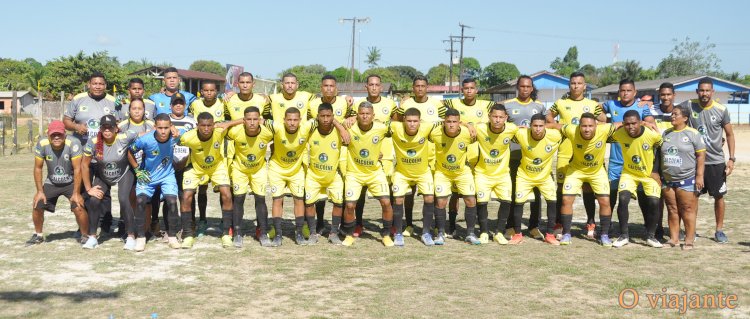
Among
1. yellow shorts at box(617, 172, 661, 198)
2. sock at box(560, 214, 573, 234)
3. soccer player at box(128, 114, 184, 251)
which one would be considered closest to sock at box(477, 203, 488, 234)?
sock at box(560, 214, 573, 234)

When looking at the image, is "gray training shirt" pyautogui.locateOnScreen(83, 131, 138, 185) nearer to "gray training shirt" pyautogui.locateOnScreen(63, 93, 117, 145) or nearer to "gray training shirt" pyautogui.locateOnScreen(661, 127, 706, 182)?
"gray training shirt" pyautogui.locateOnScreen(63, 93, 117, 145)

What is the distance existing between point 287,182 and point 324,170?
1.74 feet

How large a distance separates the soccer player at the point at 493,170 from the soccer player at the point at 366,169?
125 centimetres

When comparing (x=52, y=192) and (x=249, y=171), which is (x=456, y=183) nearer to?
(x=249, y=171)

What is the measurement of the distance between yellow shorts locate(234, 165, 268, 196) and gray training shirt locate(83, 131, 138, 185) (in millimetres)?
1355

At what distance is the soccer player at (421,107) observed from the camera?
29.3ft

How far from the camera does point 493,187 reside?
8.73 metres

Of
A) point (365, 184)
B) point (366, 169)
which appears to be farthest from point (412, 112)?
point (365, 184)

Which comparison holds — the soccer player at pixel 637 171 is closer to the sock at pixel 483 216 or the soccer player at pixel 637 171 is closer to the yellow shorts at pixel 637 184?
the yellow shorts at pixel 637 184

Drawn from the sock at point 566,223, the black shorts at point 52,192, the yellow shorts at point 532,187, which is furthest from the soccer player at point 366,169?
the black shorts at point 52,192

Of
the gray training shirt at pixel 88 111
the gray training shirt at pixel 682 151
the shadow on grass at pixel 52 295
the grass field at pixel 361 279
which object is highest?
the gray training shirt at pixel 88 111

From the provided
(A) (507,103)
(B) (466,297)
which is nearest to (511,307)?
(B) (466,297)

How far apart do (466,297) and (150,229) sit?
15.9ft

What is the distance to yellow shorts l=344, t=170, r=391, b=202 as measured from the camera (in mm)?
8500
